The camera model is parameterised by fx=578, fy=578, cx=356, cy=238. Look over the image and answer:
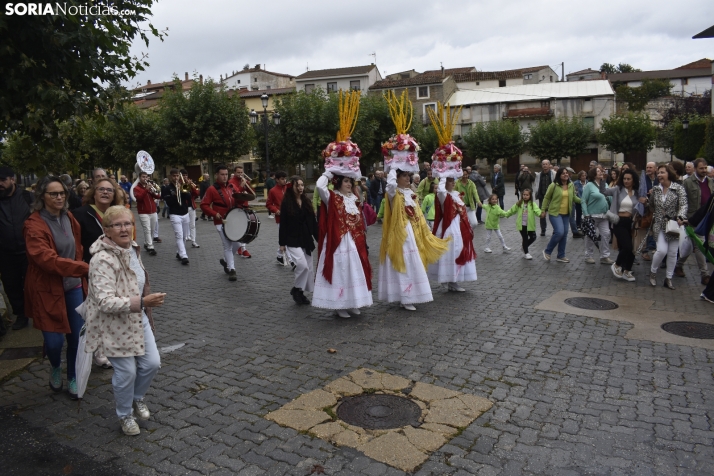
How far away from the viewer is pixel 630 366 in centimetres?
550

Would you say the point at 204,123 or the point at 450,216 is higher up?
the point at 204,123

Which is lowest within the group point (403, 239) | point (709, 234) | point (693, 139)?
point (709, 234)

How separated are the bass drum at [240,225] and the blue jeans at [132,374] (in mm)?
5769

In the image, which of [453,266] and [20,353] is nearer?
[20,353]

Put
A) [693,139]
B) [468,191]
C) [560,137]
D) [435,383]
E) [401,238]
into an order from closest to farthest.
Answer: [435,383] → [401,238] → [468,191] → [693,139] → [560,137]

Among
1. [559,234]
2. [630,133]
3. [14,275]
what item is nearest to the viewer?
[14,275]

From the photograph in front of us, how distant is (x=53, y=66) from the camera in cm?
594

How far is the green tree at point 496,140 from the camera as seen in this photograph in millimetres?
50438

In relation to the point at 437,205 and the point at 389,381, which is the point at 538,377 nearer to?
the point at 389,381

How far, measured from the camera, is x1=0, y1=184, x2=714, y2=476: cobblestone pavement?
3.89 meters

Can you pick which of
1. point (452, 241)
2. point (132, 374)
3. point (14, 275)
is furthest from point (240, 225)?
point (132, 374)

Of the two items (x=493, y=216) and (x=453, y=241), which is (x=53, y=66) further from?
(x=493, y=216)

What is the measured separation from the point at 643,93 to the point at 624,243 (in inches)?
2360

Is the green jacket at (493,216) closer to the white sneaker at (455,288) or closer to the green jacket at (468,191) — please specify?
the green jacket at (468,191)
